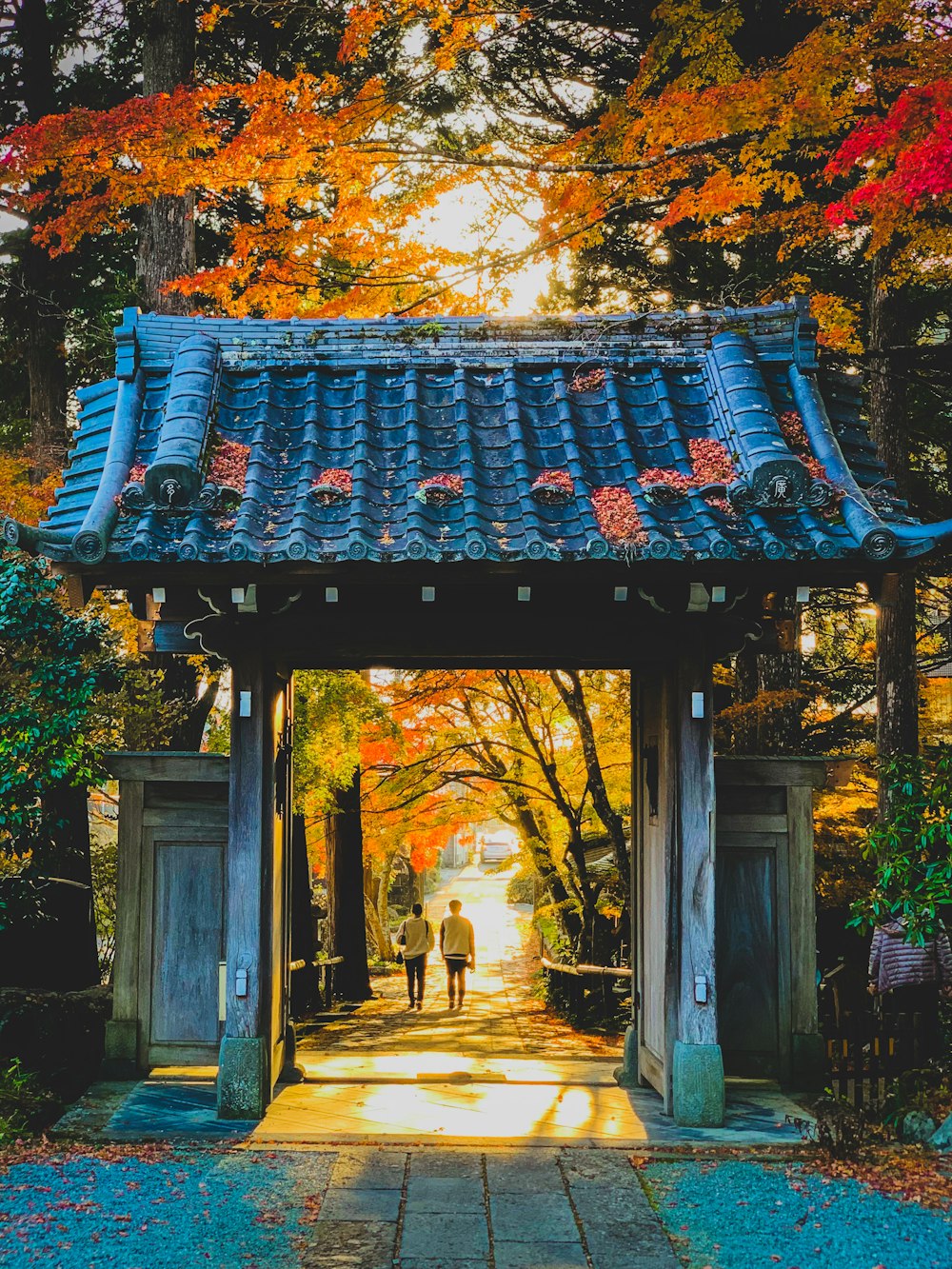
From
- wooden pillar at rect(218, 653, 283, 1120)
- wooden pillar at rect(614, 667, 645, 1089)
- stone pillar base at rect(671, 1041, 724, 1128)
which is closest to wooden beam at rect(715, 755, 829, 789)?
wooden pillar at rect(614, 667, 645, 1089)

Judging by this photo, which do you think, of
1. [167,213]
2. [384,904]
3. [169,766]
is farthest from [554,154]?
[384,904]

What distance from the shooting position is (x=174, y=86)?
1316cm

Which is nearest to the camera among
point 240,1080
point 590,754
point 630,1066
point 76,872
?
point 240,1080

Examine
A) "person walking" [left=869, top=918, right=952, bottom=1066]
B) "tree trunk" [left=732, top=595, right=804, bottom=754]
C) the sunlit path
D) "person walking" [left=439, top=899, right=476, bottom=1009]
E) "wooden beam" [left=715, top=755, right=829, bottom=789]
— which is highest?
"tree trunk" [left=732, top=595, right=804, bottom=754]

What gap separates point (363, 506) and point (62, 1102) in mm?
5293

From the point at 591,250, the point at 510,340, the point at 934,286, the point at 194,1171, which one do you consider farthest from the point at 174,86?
the point at 194,1171

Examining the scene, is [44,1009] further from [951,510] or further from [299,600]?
[951,510]

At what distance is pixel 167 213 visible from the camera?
1325 centimetres

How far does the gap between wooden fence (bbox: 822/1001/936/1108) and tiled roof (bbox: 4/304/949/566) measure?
4.06 metres

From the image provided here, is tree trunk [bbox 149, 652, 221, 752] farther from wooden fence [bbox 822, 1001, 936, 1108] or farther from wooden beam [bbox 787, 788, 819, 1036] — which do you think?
wooden fence [bbox 822, 1001, 936, 1108]

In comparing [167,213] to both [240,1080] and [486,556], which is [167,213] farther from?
[240,1080]

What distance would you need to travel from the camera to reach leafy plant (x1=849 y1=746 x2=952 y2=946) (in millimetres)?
6793

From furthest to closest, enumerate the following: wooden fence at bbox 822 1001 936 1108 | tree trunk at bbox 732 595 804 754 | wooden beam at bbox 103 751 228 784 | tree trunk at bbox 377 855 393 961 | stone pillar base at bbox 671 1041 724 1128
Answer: tree trunk at bbox 377 855 393 961 < tree trunk at bbox 732 595 804 754 < wooden fence at bbox 822 1001 936 1108 < wooden beam at bbox 103 751 228 784 < stone pillar base at bbox 671 1041 724 1128

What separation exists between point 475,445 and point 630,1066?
16.3 feet
